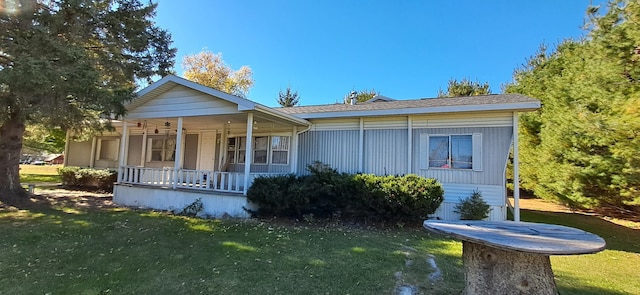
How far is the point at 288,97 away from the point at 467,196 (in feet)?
92.7

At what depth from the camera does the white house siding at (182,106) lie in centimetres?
848

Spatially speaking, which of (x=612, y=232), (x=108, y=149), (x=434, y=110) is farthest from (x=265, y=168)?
(x=612, y=232)

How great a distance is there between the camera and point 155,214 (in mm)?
8359

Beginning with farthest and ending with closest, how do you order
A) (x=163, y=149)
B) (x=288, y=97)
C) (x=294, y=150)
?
(x=288, y=97) < (x=163, y=149) < (x=294, y=150)

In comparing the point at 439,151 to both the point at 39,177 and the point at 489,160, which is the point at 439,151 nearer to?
the point at 489,160

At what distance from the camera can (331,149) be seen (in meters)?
9.99

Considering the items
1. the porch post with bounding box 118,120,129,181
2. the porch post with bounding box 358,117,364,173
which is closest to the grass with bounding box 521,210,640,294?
the porch post with bounding box 358,117,364,173

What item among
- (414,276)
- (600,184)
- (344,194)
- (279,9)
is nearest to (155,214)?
(344,194)

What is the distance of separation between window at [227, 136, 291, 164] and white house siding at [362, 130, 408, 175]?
9.34 feet

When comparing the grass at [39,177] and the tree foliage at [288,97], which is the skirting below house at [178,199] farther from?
the tree foliage at [288,97]

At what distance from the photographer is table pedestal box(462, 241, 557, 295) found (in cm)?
312

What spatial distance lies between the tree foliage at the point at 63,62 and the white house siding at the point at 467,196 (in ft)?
30.8

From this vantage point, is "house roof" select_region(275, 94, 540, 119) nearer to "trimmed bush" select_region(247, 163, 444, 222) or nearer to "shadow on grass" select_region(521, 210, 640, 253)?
"trimmed bush" select_region(247, 163, 444, 222)

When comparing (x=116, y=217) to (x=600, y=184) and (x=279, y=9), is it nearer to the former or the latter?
(x=279, y=9)
